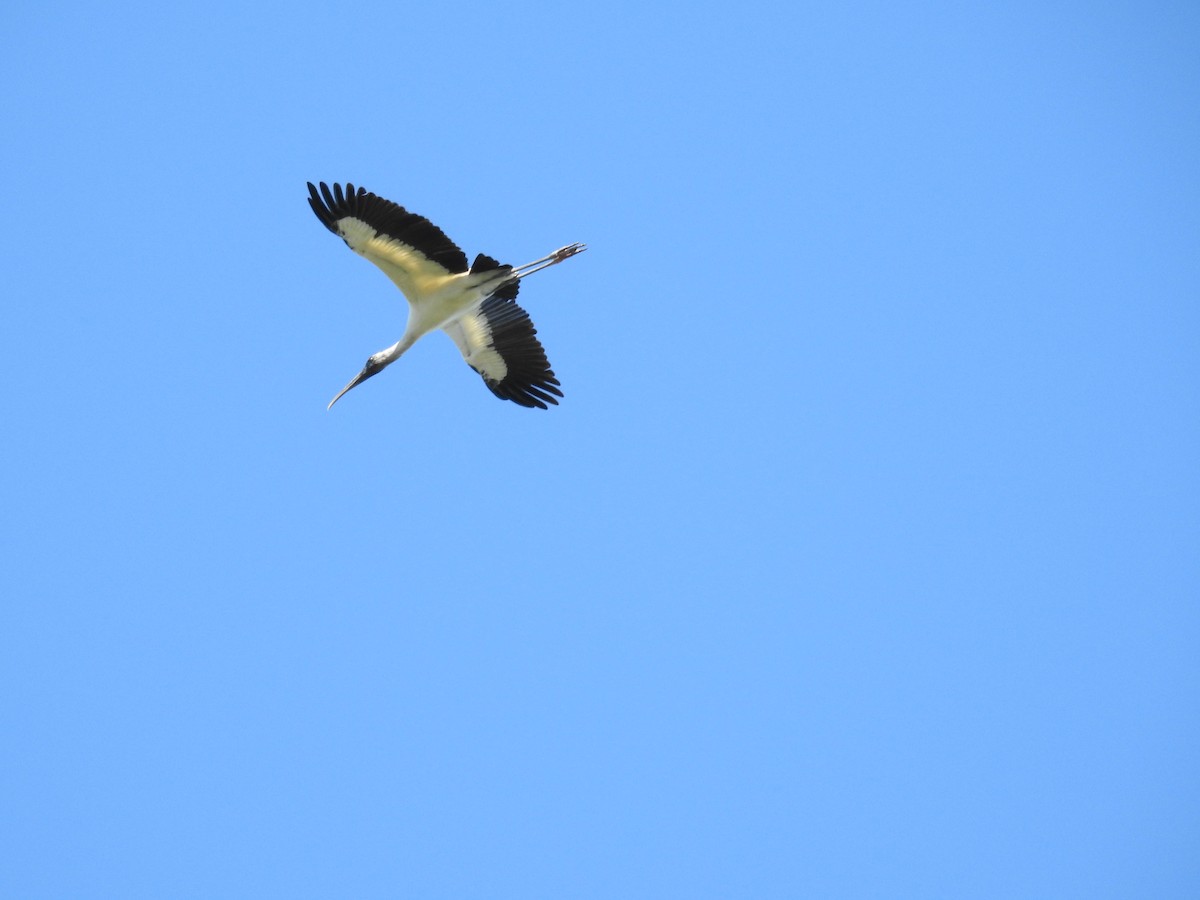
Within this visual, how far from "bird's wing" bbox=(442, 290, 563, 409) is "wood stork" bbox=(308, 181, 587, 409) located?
0.04ft

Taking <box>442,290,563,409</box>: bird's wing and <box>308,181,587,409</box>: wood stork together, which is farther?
<box>442,290,563,409</box>: bird's wing

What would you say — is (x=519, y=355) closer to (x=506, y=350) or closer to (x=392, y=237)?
(x=506, y=350)

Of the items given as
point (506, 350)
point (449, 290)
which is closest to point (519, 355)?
point (506, 350)

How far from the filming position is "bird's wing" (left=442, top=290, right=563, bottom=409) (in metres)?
17.9

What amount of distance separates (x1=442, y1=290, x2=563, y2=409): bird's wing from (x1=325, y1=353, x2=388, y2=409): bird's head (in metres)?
1.01

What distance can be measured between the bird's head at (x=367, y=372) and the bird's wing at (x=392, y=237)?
4.41 ft

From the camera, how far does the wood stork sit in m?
16.2

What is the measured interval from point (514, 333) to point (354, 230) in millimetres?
2687

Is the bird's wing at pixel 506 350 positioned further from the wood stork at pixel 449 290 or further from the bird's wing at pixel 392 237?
the bird's wing at pixel 392 237

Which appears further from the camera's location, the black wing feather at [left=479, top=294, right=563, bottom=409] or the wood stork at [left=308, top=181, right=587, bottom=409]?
the black wing feather at [left=479, top=294, right=563, bottom=409]

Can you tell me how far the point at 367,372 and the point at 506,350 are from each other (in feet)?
6.34

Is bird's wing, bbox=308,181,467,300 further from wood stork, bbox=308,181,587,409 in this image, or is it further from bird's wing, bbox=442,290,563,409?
bird's wing, bbox=442,290,563,409

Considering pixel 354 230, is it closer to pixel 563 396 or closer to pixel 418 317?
pixel 418 317

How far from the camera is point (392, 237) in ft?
54.0
